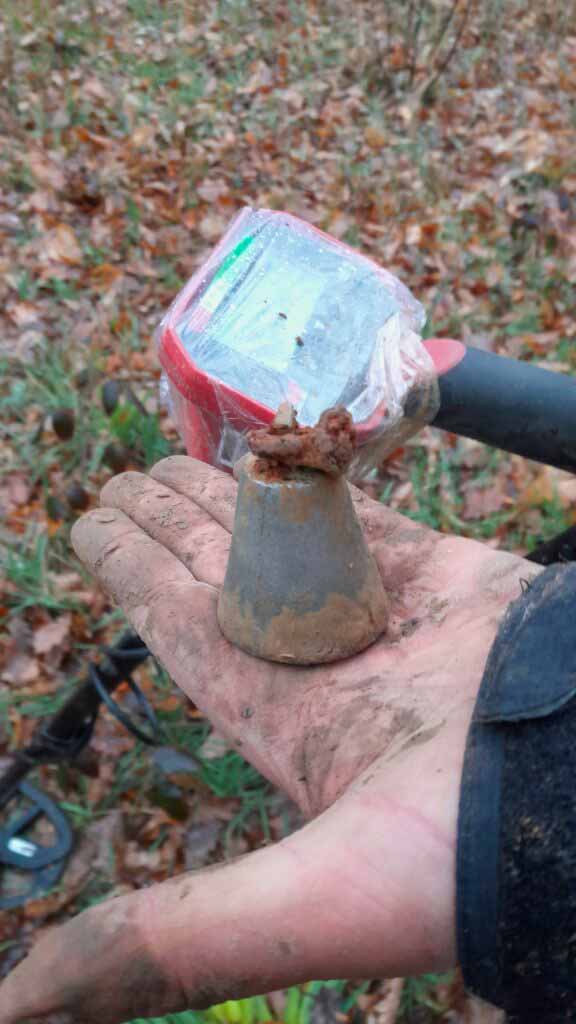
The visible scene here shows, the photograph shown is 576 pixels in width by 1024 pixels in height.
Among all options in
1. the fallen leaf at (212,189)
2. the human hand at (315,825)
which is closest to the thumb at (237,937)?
the human hand at (315,825)

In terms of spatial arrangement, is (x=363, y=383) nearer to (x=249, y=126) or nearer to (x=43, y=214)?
(x=43, y=214)

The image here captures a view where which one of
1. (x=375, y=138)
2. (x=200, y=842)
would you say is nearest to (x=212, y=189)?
(x=375, y=138)

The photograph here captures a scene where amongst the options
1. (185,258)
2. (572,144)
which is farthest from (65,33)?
(572,144)

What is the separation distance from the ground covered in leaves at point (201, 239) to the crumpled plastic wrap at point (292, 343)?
83 centimetres

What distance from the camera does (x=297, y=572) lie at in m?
1.27

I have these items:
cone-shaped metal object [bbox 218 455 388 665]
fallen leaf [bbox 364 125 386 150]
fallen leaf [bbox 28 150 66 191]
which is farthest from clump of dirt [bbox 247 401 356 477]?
fallen leaf [bbox 364 125 386 150]

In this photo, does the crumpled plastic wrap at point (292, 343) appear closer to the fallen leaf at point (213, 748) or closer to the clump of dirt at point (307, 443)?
the clump of dirt at point (307, 443)

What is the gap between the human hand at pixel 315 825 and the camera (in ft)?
2.87

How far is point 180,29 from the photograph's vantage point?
17.4 feet

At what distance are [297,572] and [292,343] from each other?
517mm

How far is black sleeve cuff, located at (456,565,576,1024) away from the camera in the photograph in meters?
0.85

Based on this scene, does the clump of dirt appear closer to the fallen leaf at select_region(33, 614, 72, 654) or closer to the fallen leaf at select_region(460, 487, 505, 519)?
the fallen leaf at select_region(33, 614, 72, 654)

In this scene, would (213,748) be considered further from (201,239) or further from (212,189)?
(212,189)

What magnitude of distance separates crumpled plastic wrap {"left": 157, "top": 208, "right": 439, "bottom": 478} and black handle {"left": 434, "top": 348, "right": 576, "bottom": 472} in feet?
0.15
